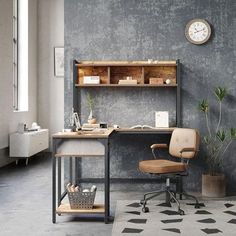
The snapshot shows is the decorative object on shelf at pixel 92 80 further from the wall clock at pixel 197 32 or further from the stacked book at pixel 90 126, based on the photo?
the wall clock at pixel 197 32

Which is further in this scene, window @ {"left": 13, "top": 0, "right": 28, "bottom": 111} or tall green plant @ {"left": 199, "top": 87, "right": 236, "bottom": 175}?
window @ {"left": 13, "top": 0, "right": 28, "bottom": 111}

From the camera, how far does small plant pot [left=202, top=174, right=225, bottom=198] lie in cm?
548

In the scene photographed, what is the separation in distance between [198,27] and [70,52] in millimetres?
1817

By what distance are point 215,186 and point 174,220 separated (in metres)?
1.33

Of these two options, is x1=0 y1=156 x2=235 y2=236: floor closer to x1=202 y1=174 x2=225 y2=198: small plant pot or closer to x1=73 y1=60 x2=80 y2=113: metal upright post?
x1=202 y1=174 x2=225 y2=198: small plant pot

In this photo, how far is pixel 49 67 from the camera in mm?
10383

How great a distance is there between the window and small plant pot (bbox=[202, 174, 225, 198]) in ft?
17.7

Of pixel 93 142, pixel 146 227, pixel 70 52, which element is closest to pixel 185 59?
pixel 70 52

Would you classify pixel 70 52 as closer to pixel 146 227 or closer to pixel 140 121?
pixel 140 121

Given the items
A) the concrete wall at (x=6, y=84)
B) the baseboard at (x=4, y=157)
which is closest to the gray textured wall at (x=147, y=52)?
the concrete wall at (x=6, y=84)

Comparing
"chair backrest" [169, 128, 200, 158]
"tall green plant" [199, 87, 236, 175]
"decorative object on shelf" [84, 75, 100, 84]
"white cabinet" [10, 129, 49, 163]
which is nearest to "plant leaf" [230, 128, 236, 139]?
"tall green plant" [199, 87, 236, 175]

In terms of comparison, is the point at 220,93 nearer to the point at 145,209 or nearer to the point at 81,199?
the point at 145,209

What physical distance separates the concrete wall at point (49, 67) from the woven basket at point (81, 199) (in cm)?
607

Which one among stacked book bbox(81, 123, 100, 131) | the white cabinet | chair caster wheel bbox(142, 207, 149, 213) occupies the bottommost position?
chair caster wheel bbox(142, 207, 149, 213)
